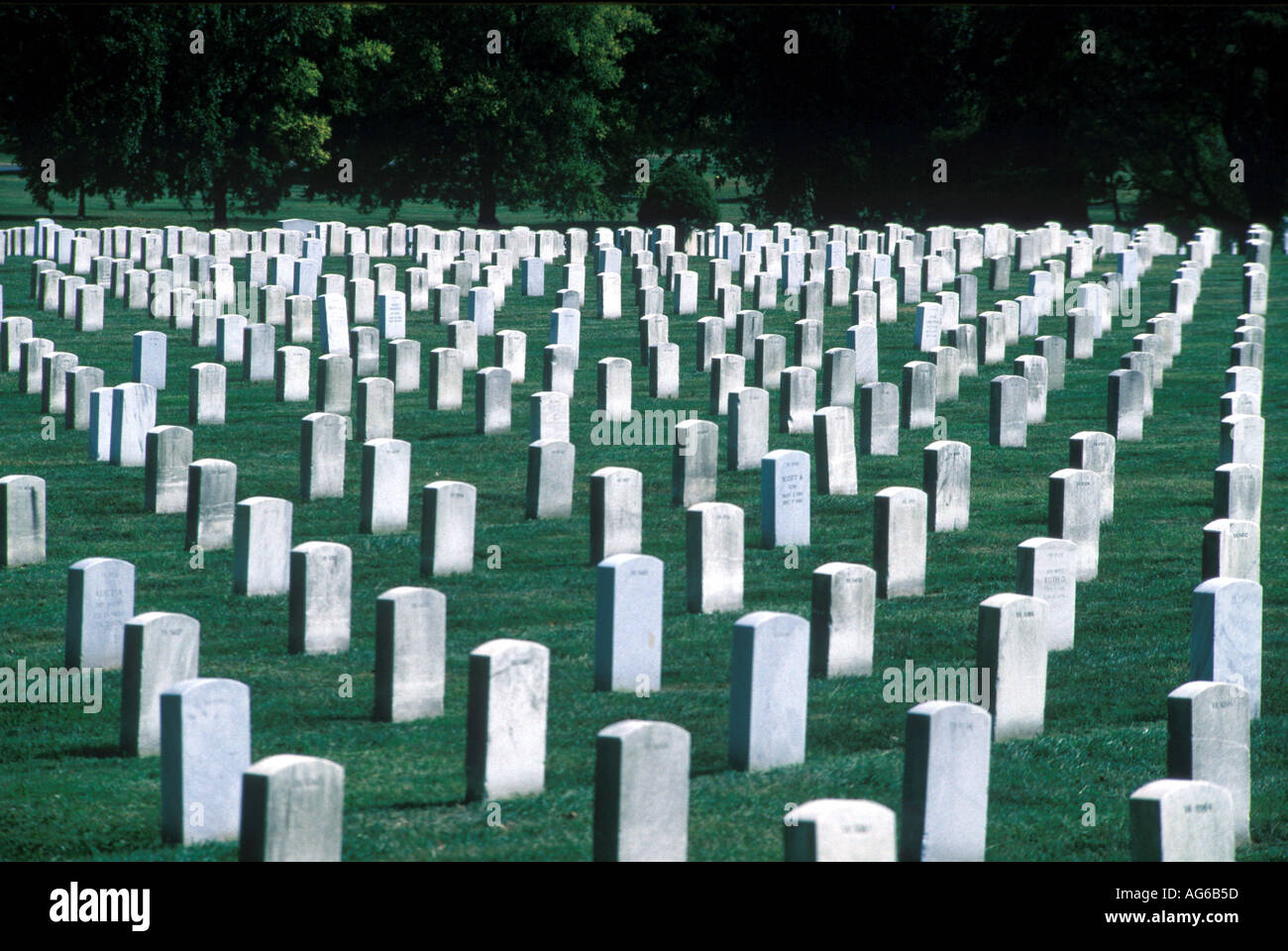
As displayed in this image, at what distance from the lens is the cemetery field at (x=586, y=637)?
648 cm

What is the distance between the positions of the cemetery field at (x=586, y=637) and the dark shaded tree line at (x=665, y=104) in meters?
26.6

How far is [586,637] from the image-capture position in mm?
9117

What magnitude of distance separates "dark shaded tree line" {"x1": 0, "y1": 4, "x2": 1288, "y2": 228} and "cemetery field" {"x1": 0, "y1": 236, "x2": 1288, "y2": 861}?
26.6 metres

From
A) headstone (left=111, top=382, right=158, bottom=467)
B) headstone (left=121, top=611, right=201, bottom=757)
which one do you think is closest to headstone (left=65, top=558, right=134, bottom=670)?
headstone (left=121, top=611, right=201, bottom=757)

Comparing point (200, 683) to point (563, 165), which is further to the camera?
point (563, 165)

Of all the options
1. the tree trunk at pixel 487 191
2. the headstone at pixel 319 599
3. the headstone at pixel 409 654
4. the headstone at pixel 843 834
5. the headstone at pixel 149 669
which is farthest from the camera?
the tree trunk at pixel 487 191

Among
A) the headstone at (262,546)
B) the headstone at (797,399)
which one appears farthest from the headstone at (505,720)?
the headstone at (797,399)

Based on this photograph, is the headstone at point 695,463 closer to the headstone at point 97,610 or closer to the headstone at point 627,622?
the headstone at point 627,622

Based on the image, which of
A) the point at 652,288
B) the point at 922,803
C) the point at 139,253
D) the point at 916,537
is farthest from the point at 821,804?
the point at 139,253

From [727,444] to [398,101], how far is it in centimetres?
3734

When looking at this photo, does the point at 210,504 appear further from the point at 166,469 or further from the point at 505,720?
the point at 505,720

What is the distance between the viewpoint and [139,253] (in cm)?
3019

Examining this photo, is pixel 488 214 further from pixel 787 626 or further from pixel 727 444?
pixel 787 626

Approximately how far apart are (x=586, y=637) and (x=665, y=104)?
4592 centimetres
